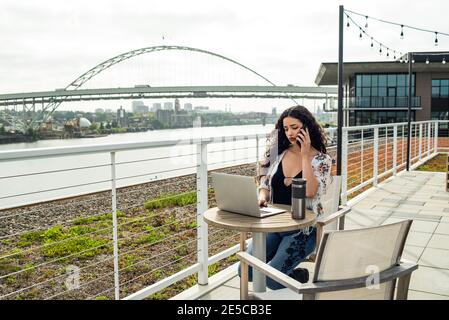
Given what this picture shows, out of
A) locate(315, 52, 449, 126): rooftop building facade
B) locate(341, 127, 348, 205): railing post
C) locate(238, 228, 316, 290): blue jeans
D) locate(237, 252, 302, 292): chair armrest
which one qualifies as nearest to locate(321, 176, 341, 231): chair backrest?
locate(238, 228, 316, 290): blue jeans

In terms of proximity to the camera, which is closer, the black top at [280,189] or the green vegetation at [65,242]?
the black top at [280,189]

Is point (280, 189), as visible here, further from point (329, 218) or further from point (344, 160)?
point (344, 160)

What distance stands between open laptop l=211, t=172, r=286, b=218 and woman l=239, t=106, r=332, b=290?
7.9 inches

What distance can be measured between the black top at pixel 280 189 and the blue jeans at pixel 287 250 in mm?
212

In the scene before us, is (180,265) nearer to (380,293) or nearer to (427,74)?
(380,293)

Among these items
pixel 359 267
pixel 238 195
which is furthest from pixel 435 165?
pixel 359 267

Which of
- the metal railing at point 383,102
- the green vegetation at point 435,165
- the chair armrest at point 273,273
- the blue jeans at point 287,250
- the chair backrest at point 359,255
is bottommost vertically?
the green vegetation at point 435,165

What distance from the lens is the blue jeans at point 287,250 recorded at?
2.19 metres

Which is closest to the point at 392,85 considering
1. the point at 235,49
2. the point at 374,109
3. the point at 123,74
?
the point at 374,109

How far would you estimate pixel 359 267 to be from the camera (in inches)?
53.2

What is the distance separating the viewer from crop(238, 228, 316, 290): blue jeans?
2.19 m

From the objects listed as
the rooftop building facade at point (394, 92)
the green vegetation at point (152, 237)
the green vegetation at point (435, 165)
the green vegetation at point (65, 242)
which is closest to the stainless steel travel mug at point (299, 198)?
the green vegetation at point (65, 242)

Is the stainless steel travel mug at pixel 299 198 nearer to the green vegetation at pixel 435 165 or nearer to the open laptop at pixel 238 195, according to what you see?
the open laptop at pixel 238 195
